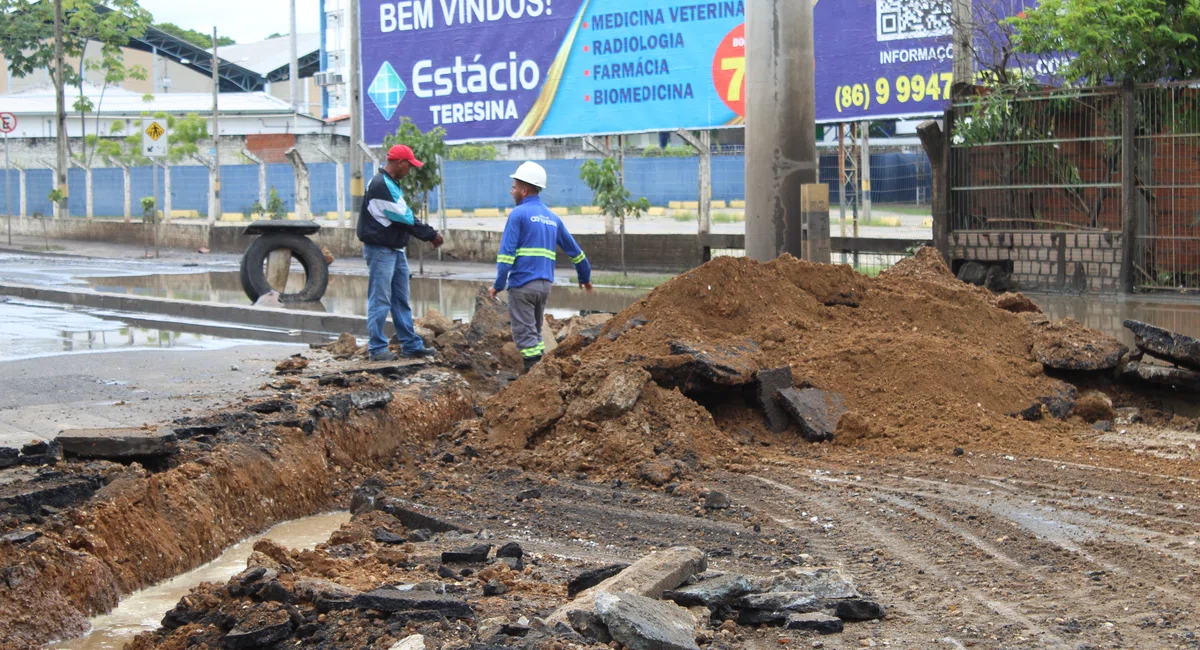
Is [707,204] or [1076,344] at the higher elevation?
[707,204]

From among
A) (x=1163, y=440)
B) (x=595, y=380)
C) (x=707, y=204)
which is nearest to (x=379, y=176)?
(x=595, y=380)

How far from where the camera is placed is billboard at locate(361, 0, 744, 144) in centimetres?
2278

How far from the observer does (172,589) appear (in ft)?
18.3

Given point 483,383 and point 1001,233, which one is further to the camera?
point 1001,233

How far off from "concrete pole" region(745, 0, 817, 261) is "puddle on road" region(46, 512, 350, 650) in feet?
24.8

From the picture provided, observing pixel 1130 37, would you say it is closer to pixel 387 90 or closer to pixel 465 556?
pixel 465 556

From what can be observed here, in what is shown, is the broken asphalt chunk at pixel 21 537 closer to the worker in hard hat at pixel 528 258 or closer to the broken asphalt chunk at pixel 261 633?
the broken asphalt chunk at pixel 261 633

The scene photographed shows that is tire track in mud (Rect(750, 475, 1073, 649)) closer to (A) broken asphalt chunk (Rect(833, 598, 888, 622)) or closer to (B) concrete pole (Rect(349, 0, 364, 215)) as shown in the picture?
(A) broken asphalt chunk (Rect(833, 598, 888, 622))

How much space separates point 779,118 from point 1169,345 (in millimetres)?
5552

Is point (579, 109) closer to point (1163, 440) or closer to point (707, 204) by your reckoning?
point (707, 204)

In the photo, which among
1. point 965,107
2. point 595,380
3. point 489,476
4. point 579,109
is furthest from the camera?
point 579,109

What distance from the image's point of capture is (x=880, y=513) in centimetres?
612

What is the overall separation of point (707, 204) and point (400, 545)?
17157 millimetres

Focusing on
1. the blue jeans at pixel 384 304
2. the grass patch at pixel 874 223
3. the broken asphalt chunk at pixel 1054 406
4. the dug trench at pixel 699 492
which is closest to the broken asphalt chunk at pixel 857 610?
the dug trench at pixel 699 492
